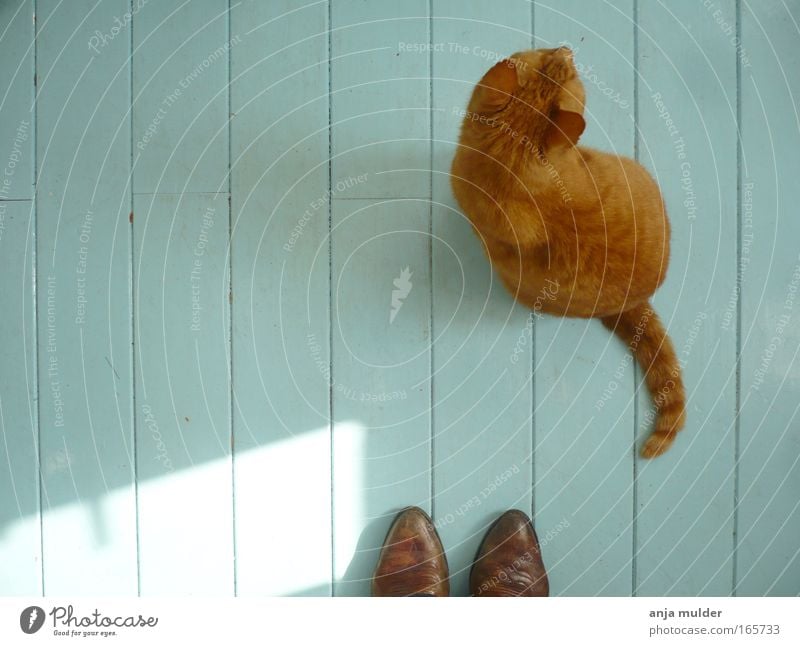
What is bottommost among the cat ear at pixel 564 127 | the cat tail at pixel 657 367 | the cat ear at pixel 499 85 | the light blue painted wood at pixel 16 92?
the cat tail at pixel 657 367

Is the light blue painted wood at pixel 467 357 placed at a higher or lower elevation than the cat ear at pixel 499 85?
lower

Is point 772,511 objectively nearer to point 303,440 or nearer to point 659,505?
point 659,505

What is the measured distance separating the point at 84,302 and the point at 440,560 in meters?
0.42

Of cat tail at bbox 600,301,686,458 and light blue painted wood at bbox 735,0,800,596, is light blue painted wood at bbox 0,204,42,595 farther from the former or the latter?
light blue painted wood at bbox 735,0,800,596

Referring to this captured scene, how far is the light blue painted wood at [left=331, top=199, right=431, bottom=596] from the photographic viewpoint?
56cm

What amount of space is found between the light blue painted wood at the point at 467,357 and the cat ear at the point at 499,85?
0.23ft

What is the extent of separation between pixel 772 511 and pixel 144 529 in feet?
1.98

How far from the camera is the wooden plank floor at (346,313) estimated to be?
21.3 inches

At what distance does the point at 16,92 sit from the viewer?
556 millimetres

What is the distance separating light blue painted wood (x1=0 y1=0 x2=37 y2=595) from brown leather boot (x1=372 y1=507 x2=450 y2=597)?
0.34 meters

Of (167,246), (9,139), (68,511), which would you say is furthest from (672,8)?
(68,511)

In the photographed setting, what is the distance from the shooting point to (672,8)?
20.9 inches

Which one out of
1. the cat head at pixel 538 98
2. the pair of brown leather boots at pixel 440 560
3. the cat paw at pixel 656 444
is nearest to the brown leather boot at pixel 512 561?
the pair of brown leather boots at pixel 440 560

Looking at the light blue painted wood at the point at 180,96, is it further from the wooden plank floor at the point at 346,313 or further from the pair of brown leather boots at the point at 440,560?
the pair of brown leather boots at the point at 440,560
